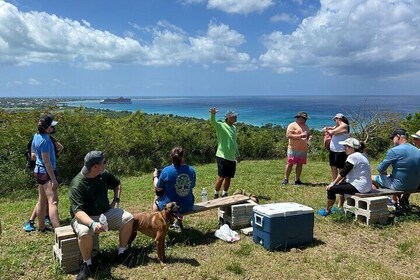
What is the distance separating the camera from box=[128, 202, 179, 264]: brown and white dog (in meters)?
4.80

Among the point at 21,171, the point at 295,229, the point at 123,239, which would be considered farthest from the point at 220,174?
the point at 21,171

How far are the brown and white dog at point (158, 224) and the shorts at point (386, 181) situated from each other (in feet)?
14.6

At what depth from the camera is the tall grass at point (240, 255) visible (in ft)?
15.0

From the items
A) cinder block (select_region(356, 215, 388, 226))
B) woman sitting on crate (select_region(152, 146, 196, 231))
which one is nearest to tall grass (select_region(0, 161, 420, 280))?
cinder block (select_region(356, 215, 388, 226))

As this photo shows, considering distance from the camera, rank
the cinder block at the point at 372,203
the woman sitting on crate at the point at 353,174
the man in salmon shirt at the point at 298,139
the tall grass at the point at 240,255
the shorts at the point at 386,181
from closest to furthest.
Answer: the tall grass at the point at 240,255 < the cinder block at the point at 372,203 < the woman sitting on crate at the point at 353,174 < the shorts at the point at 386,181 < the man in salmon shirt at the point at 298,139

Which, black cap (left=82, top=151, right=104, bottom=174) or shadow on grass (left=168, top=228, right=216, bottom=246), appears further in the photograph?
shadow on grass (left=168, top=228, right=216, bottom=246)

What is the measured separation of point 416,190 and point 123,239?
5.46 meters

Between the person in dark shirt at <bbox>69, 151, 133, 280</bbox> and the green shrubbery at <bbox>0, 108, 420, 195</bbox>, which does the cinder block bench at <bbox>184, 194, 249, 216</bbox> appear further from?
the green shrubbery at <bbox>0, 108, 420, 195</bbox>

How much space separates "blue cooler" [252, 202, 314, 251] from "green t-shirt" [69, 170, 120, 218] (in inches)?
88.1

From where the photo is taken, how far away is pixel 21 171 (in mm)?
10898

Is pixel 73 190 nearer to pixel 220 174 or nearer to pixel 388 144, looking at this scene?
pixel 220 174

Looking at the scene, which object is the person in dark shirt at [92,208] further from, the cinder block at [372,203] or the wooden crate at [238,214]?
the cinder block at [372,203]

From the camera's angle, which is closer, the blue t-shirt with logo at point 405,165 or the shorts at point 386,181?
the blue t-shirt with logo at point 405,165

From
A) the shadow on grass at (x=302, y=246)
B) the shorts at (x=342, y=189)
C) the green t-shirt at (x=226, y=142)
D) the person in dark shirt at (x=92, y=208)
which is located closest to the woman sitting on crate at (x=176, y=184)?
the person in dark shirt at (x=92, y=208)
